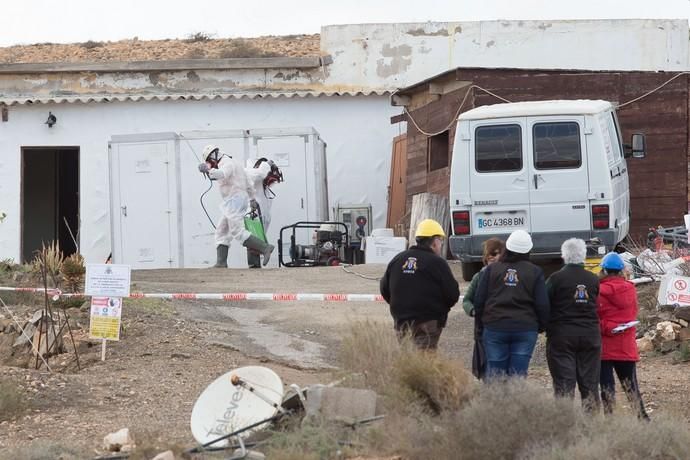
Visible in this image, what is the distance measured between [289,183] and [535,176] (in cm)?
849

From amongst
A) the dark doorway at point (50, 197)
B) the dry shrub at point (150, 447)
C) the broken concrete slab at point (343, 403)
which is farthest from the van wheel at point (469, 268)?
the dark doorway at point (50, 197)

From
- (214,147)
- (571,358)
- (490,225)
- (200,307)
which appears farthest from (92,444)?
(214,147)

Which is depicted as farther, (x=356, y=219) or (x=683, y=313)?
(x=356, y=219)

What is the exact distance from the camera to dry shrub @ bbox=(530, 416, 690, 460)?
23.7 feet

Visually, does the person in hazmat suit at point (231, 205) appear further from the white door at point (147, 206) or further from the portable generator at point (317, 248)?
the white door at point (147, 206)

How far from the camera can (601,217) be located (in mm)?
16188

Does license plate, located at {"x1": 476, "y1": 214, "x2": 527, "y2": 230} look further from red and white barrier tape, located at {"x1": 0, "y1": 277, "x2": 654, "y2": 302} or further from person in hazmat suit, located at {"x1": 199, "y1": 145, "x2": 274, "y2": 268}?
person in hazmat suit, located at {"x1": 199, "y1": 145, "x2": 274, "y2": 268}

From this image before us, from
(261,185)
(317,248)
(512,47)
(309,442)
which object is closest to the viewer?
(309,442)

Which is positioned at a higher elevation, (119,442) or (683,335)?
→ (683,335)

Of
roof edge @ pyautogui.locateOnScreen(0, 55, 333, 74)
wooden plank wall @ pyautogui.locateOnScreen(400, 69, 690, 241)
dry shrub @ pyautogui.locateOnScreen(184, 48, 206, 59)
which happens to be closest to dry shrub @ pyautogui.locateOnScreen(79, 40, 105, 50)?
dry shrub @ pyautogui.locateOnScreen(184, 48, 206, 59)

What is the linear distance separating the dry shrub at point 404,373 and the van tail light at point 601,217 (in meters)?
7.38

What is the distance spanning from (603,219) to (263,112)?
1253 cm

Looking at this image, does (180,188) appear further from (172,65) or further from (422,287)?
(422,287)

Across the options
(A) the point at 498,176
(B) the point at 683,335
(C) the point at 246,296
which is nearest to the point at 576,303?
(B) the point at 683,335
